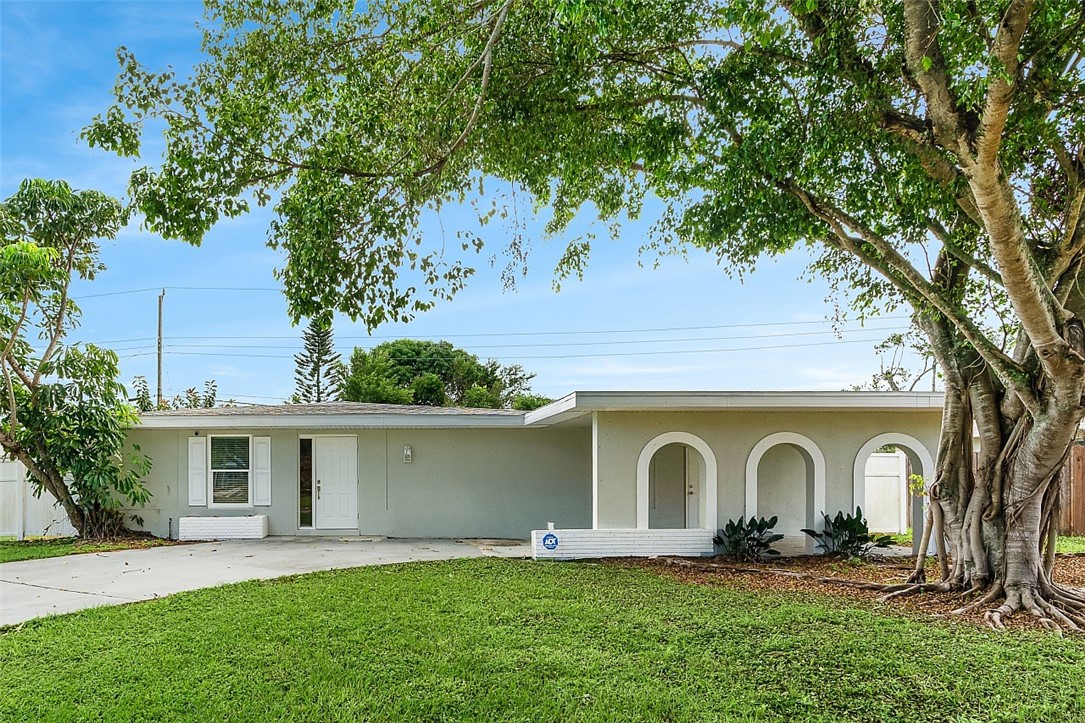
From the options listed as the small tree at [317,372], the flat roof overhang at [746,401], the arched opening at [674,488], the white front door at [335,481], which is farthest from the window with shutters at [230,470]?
the small tree at [317,372]

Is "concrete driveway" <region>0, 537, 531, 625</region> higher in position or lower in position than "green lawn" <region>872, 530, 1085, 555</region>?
higher

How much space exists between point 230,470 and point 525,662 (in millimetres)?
9490

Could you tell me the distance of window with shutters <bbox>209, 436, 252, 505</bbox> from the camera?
13.2m

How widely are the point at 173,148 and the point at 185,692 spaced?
15.2 feet

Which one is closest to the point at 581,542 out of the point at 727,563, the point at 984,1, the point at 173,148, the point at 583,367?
the point at 727,563

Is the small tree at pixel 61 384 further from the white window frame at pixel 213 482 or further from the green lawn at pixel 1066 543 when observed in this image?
the green lawn at pixel 1066 543

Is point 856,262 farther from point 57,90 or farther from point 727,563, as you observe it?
point 57,90

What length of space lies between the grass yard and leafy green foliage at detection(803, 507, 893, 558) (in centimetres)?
1000

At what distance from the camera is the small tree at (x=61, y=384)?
11938 millimetres

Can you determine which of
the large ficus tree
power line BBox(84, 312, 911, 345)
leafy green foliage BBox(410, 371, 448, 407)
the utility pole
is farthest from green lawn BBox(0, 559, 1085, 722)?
leafy green foliage BBox(410, 371, 448, 407)

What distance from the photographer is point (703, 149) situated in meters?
7.39

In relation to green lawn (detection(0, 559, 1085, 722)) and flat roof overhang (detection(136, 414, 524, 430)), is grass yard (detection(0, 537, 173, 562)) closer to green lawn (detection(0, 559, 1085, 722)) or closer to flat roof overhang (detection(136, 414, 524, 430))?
flat roof overhang (detection(136, 414, 524, 430))

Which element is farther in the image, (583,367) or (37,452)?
(583,367)

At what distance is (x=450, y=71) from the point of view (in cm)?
738
